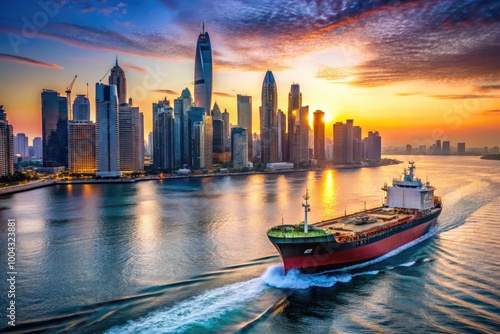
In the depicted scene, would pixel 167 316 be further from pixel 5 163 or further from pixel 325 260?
pixel 5 163

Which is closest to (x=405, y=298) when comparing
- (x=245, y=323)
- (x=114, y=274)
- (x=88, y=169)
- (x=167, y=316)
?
(x=245, y=323)

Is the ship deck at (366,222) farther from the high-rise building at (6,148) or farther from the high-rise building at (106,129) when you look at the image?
the high-rise building at (6,148)

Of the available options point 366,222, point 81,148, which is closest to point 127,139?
point 81,148

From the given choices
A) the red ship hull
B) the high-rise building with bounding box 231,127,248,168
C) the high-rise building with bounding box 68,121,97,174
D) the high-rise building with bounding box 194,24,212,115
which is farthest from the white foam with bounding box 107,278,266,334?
the high-rise building with bounding box 194,24,212,115

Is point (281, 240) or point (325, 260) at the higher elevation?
point (281, 240)

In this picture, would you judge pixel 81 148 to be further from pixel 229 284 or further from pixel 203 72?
pixel 229 284
